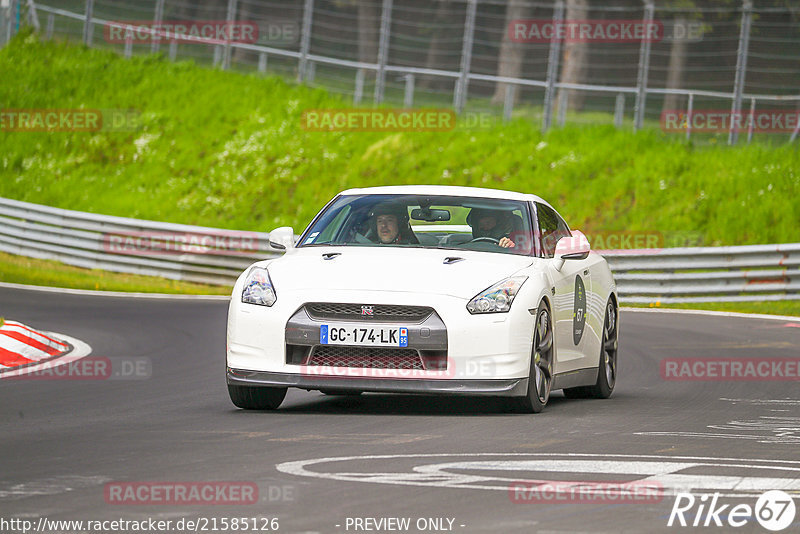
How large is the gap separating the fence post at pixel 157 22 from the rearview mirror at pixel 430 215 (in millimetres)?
26982

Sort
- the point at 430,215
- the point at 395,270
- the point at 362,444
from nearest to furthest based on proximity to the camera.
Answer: the point at 362,444 → the point at 395,270 → the point at 430,215

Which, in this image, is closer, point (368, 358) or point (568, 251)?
point (368, 358)

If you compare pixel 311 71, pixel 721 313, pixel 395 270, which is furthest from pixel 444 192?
pixel 311 71

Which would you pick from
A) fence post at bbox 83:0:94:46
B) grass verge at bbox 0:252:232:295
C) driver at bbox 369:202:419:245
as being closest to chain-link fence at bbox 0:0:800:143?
fence post at bbox 83:0:94:46

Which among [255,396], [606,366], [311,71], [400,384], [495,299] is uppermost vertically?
[311,71]

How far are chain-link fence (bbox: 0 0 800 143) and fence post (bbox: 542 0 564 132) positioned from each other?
0.09 ft

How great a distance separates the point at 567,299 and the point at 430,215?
1085 mm

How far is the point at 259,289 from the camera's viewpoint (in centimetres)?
931

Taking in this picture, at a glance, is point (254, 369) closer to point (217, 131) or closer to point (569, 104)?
point (569, 104)

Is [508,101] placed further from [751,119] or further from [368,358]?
[368,358]

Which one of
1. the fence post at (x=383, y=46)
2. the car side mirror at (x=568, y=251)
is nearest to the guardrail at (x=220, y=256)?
the fence post at (x=383, y=46)

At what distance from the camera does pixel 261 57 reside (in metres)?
35.5

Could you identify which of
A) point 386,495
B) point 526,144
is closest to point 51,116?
point 526,144

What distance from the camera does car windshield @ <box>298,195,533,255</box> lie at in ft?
33.4
